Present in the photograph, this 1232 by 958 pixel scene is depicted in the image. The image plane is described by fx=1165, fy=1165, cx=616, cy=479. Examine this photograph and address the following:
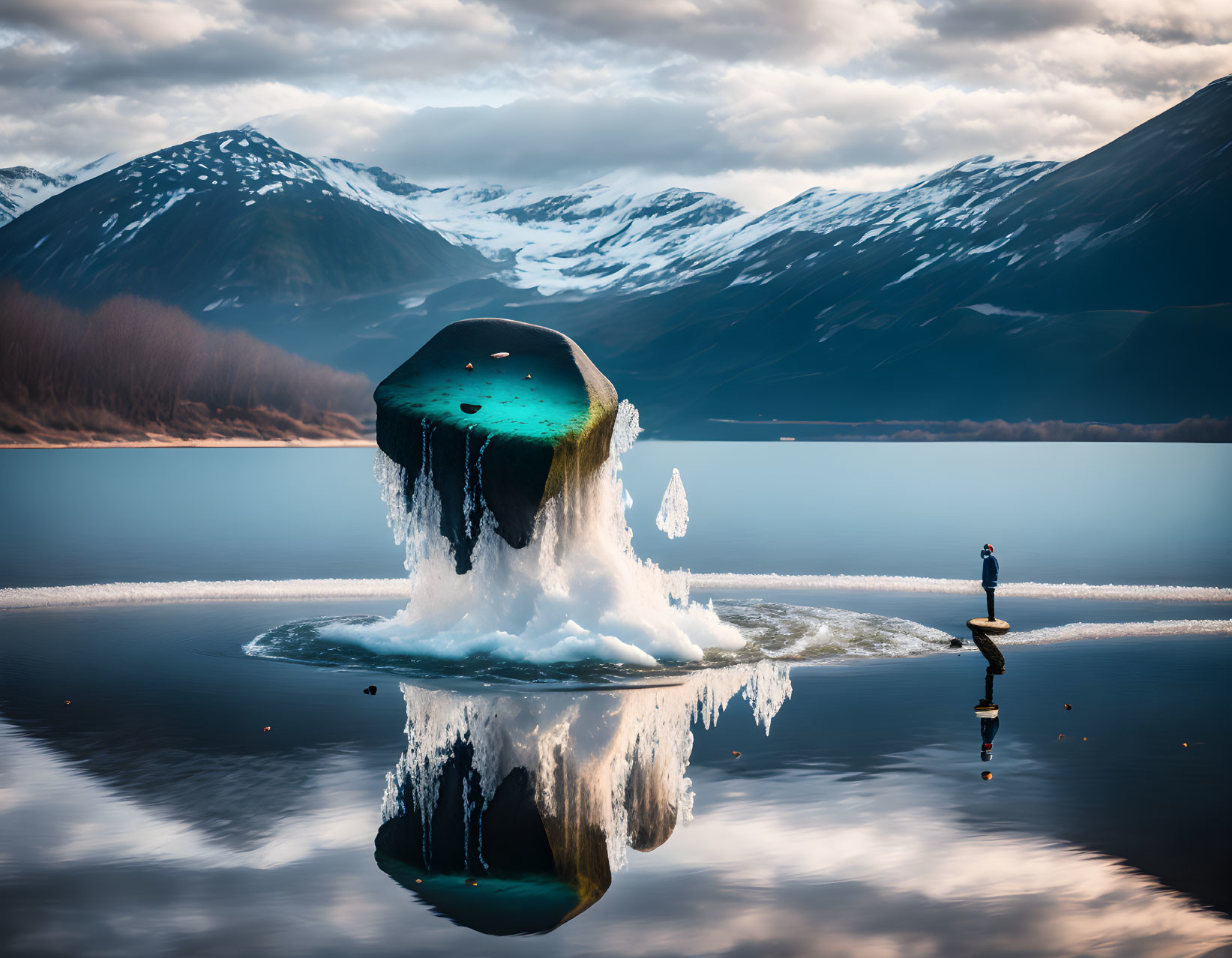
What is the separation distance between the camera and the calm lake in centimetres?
1188

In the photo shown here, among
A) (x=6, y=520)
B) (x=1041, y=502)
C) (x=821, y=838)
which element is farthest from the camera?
(x=1041, y=502)

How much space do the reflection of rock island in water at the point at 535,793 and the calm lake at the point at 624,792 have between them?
6cm

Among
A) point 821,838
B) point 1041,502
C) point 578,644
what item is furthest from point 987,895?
point 1041,502

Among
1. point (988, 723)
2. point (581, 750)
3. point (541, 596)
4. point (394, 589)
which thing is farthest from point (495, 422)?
point (394, 589)

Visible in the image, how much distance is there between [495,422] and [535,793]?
11860mm

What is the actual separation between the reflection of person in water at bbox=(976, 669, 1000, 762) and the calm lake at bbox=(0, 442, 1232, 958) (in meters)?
0.11

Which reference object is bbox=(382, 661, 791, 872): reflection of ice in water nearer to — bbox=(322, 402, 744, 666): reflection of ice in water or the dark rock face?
bbox=(322, 402, 744, 666): reflection of ice in water

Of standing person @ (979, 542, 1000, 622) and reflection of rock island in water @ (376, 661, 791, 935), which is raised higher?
standing person @ (979, 542, 1000, 622)

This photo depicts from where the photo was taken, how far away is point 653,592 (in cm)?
2794

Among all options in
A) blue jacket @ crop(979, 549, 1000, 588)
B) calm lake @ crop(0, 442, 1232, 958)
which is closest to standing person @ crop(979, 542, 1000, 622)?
blue jacket @ crop(979, 549, 1000, 588)

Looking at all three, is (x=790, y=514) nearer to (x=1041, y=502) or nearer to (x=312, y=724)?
(x=1041, y=502)

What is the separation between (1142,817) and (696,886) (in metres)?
6.24

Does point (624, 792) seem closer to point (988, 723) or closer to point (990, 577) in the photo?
point (988, 723)

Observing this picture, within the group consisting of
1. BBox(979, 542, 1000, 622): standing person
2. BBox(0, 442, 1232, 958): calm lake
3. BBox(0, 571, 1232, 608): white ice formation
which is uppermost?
BBox(979, 542, 1000, 622): standing person
